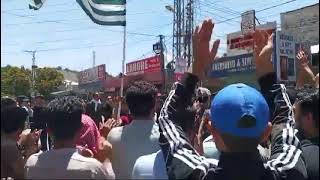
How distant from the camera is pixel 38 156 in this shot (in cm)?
284

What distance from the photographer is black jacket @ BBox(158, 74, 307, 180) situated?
2012 millimetres

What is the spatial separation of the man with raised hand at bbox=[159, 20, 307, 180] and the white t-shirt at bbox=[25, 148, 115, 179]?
1.88ft

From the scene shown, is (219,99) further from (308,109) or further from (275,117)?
(308,109)

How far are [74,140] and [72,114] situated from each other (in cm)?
15

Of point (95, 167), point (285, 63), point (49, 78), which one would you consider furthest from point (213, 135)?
point (49, 78)

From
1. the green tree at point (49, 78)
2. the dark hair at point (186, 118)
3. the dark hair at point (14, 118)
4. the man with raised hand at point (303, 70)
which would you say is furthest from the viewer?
the green tree at point (49, 78)

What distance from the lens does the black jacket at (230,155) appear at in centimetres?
201

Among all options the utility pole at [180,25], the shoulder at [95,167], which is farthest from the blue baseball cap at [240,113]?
the utility pole at [180,25]

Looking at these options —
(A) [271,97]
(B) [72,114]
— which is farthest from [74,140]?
(A) [271,97]

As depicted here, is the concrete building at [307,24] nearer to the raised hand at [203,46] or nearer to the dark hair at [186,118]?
the raised hand at [203,46]

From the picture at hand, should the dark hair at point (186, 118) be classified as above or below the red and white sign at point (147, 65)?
below

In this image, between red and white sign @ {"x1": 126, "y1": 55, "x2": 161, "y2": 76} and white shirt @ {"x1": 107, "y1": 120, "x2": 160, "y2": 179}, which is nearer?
white shirt @ {"x1": 107, "y1": 120, "x2": 160, "y2": 179}

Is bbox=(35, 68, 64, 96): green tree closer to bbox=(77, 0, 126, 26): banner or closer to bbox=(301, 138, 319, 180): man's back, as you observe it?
bbox=(77, 0, 126, 26): banner

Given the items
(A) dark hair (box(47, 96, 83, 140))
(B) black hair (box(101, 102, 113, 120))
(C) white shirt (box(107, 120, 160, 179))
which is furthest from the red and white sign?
(A) dark hair (box(47, 96, 83, 140))
